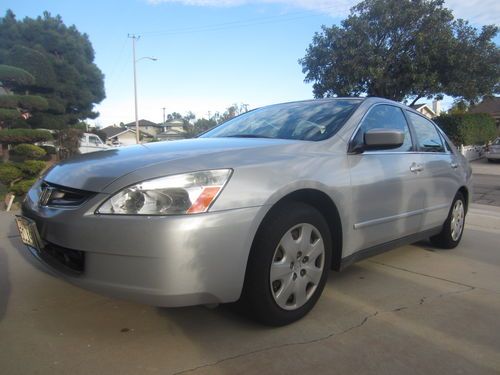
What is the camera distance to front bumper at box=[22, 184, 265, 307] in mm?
2070

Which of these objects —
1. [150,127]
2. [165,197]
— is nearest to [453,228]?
[165,197]

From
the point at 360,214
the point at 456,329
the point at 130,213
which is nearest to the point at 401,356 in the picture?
the point at 456,329

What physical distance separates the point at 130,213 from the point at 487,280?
3085mm

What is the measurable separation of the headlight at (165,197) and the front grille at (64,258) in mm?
304

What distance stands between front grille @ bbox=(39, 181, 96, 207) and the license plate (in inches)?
5.9

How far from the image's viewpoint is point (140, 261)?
208 cm

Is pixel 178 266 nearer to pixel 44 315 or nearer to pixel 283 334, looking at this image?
pixel 283 334

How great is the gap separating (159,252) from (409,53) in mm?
18728

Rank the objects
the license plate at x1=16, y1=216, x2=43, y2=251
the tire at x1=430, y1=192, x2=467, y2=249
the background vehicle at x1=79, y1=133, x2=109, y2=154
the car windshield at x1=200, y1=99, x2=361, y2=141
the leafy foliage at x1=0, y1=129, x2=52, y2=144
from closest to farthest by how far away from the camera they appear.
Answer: the license plate at x1=16, y1=216, x2=43, y2=251 < the car windshield at x1=200, y1=99, x2=361, y2=141 < the tire at x1=430, y1=192, x2=467, y2=249 < the leafy foliage at x1=0, y1=129, x2=52, y2=144 < the background vehicle at x1=79, y1=133, x2=109, y2=154

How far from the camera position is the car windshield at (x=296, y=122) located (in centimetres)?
314

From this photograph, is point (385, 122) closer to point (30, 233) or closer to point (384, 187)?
point (384, 187)

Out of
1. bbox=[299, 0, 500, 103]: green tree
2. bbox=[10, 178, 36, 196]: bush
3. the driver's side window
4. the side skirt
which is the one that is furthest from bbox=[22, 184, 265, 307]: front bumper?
bbox=[299, 0, 500, 103]: green tree

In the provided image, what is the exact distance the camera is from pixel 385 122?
3570 millimetres

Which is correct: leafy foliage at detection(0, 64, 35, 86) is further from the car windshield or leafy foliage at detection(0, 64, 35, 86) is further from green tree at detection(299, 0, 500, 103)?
the car windshield
